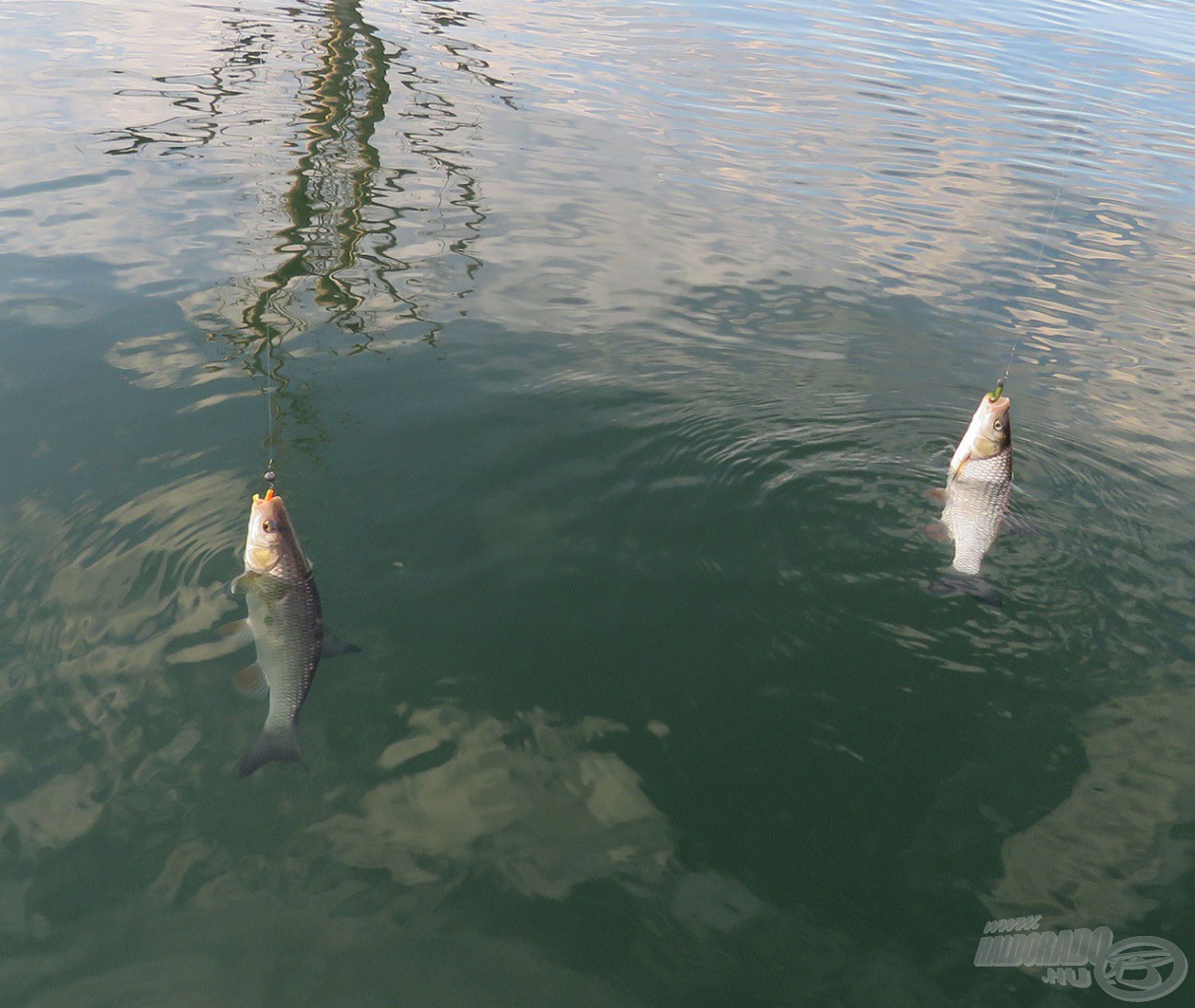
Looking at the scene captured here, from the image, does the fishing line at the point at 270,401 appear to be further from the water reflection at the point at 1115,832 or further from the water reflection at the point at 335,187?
the water reflection at the point at 1115,832

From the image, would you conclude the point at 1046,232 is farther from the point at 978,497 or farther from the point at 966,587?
the point at 966,587

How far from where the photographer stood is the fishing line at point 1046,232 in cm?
800

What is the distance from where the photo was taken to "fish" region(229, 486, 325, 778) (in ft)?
16.1

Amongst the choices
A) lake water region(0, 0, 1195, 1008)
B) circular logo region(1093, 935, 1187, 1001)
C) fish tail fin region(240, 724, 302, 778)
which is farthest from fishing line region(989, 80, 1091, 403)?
fish tail fin region(240, 724, 302, 778)

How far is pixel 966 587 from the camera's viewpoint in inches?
237

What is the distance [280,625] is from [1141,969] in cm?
424

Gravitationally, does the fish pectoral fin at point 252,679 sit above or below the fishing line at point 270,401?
below

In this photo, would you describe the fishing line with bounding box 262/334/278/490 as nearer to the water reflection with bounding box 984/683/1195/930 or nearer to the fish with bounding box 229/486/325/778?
the fish with bounding box 229/486/325/778

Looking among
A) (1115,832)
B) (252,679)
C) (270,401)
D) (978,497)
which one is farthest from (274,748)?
(978,497)

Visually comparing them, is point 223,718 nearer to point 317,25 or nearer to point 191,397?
point 191,397

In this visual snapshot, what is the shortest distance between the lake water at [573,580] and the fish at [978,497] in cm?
31

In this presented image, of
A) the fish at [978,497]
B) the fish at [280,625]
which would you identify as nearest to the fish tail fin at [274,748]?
the fish at [280,625]

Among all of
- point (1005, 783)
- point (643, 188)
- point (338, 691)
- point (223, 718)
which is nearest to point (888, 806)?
point (1005, 783)

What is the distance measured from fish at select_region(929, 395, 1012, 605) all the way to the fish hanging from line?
143 inches
